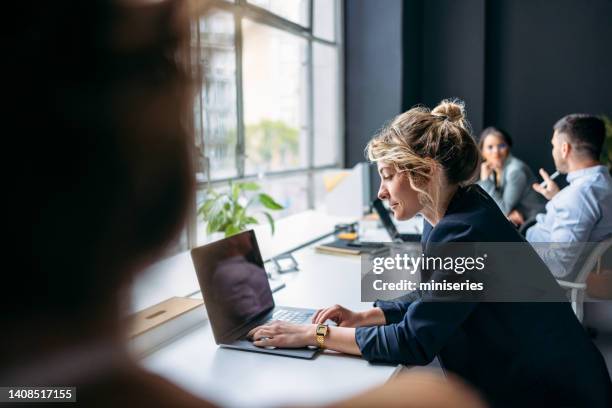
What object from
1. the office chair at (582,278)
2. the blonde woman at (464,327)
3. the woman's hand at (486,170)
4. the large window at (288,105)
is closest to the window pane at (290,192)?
the large window at (288,105)

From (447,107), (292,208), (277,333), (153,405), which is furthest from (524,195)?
(153,405)

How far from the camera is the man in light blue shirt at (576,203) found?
2426 millimetres

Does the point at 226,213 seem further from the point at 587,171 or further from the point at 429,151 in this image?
the point at 587,171

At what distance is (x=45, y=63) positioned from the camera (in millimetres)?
261

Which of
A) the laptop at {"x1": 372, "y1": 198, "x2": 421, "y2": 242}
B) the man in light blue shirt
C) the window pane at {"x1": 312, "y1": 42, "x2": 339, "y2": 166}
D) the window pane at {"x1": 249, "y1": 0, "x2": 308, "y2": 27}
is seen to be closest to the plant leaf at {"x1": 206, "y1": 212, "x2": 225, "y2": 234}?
the laptop at {"x1": 372, "y1": 198, "x2": 421, "y2": 242}

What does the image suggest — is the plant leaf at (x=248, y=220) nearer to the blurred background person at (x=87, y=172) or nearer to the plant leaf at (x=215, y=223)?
the plant leaf at (x=215, y=223)

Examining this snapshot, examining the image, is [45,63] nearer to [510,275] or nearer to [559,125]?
[510,275]

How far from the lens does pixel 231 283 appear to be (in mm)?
1504

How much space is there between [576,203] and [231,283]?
185 cm

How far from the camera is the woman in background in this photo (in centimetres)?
369

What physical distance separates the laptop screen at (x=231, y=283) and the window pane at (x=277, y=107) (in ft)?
5.73

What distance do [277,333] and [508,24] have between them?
14.2 ft

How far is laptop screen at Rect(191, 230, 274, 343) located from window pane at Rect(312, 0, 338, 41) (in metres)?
3.22

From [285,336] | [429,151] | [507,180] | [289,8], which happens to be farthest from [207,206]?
[507,180]
